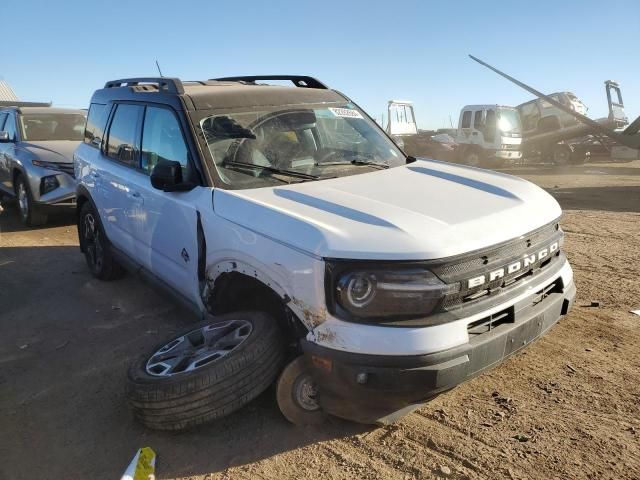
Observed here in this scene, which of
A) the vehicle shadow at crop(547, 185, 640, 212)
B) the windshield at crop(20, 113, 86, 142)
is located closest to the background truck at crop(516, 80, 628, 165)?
the vehicle shadow at crop(547, 185, 640, 212)

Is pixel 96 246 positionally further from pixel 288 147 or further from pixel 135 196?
pixel 288 147

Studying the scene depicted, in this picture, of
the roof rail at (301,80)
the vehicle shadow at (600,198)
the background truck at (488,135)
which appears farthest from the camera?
the background truck at (488,135)

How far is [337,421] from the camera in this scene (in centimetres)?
305

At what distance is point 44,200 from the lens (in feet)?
26.5

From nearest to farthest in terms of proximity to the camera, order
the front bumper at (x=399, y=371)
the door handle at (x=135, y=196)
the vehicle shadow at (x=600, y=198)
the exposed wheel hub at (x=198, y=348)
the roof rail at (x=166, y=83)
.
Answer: the front bumper at (x=399, y=371)
the exposed wheel hub at (x=198, y=348)
the roof rail at (x=166, y=83)
the door handle at (x=135, y=196)
the vehicle shadow at (x=600, y=198)

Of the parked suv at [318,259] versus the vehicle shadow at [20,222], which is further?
the vehicle shadow at [20,222]

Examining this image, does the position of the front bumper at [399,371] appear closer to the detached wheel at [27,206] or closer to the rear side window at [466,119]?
the detached wheel at [27,206]

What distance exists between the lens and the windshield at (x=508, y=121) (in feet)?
64.4

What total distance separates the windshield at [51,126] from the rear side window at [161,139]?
5895mm

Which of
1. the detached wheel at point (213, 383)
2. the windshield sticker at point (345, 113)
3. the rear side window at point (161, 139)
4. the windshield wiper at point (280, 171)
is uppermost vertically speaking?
the windshield sticker at point (345, 113)

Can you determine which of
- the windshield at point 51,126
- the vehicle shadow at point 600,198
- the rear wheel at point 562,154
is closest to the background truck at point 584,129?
the rear wheel at point 562,154

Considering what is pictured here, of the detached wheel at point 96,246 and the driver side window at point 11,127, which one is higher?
the driver side window at point 11,127

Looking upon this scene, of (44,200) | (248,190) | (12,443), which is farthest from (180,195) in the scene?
(44,200)

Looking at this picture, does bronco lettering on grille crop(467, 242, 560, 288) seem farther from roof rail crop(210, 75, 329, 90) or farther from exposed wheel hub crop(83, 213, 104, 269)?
exposed wheel hub crop(83, 213, 104, 269)
